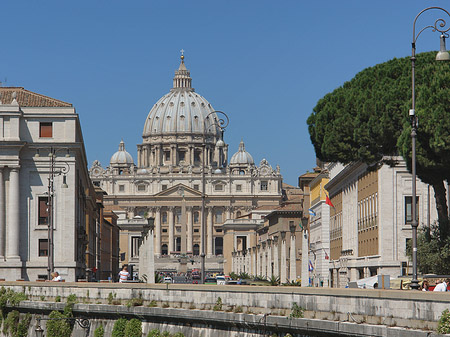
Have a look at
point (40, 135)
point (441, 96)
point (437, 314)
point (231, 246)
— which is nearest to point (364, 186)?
point (40, 135)

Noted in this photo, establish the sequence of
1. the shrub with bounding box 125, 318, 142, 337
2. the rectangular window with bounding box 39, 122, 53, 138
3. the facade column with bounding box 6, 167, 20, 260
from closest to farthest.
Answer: the shrub with bounding box 125, 318, 142, 337
the facade column with bounding box 6, 167, 20, 260
the rectangular window with bounding box 39, 122, 53, 138

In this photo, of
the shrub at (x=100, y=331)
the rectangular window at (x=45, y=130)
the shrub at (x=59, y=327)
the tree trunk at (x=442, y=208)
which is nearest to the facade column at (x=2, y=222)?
the rectangular window at (x=45, y=130)

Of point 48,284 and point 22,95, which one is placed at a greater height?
point 22,95

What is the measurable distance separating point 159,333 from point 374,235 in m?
36.1

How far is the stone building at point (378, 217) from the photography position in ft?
197

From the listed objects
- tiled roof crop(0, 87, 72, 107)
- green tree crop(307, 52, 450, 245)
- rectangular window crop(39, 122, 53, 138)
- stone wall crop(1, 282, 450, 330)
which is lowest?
stone wall crop(1, 282, 450, 330)

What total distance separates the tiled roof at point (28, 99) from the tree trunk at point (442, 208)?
2909cm

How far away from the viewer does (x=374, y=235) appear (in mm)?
63781

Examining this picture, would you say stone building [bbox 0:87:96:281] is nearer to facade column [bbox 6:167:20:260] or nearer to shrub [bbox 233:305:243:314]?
facade column [bbox 6:167:20:260]

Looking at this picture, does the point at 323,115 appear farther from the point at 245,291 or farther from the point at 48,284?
the point at 245,291

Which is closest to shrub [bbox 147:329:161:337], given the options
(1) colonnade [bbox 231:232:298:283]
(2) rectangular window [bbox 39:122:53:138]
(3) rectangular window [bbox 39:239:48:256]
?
(1) colonnade [bbox 231:232:298:283]

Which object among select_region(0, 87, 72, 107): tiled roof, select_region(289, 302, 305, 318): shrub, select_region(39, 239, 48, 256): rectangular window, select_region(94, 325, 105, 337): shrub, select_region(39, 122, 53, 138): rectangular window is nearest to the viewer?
select_region(289, 302, 305, 318): shrub

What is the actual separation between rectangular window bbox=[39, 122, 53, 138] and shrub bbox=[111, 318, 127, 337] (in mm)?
34561

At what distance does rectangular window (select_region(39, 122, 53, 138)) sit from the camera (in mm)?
64688
